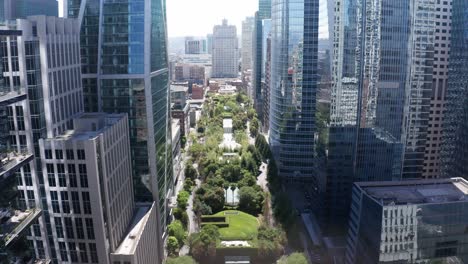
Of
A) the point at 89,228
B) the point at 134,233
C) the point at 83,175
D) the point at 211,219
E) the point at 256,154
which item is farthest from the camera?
the point at 256,154

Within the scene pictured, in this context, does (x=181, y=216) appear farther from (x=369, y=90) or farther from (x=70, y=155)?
(x=369, y=90)

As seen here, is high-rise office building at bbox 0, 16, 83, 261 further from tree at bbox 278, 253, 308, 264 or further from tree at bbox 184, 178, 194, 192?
tree at bbox 184, 178, 194, 192

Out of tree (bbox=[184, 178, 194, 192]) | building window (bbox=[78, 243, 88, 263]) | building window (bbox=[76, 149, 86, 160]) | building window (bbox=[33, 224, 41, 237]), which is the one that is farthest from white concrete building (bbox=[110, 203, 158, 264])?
tree (bbox=[184, 178, 194, 192])

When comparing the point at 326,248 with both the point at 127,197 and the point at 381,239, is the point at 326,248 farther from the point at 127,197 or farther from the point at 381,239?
the point at 127,197

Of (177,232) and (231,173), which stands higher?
(231,173)

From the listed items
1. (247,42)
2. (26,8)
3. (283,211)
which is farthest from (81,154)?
(247,42)

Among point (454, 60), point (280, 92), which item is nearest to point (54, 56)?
point (280, 92)

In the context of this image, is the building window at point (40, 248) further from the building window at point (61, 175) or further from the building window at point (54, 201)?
the building window at point (61, 175)
